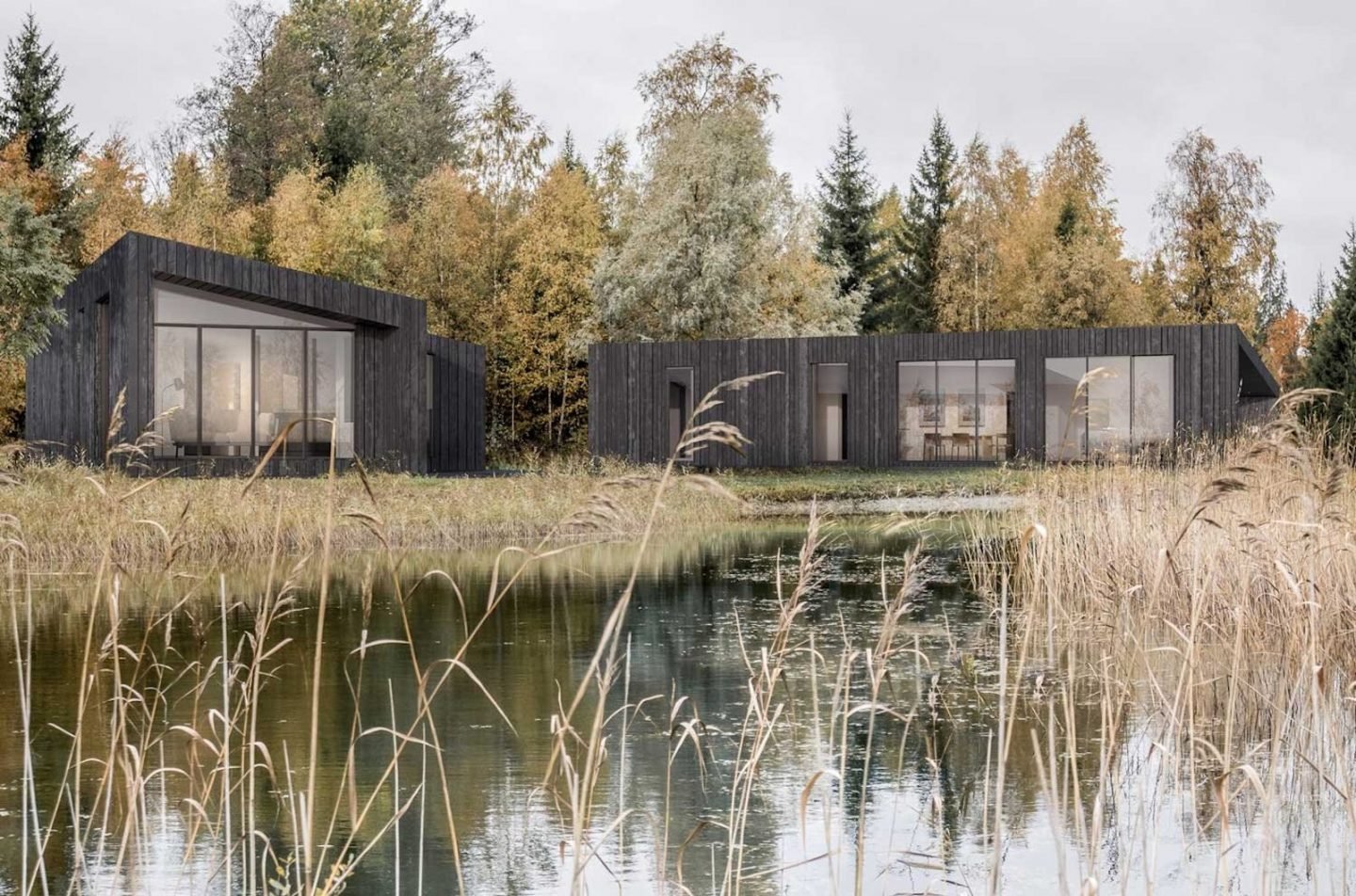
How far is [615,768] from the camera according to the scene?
5.43 metres

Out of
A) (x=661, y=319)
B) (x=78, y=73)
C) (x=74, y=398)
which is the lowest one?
(x=74, y=398)

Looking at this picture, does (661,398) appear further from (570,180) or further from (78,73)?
(78,73)

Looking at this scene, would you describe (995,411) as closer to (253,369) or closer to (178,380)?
(253,369)

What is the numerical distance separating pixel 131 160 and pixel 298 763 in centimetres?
3292

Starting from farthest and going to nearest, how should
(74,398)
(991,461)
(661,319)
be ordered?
1. (661,319)
2. (991,461)
3. (74,398)

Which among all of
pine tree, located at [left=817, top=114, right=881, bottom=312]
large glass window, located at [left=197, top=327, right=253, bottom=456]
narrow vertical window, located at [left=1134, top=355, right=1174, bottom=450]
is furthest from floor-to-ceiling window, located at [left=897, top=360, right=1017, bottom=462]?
Answer: pine tree, located at [left=817, top=114, right=881, bottom=312]

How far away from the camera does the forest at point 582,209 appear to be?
102ft

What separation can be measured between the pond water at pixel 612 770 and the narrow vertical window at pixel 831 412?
17778mm

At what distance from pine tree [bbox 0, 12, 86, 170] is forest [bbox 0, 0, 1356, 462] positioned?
53 millimetres

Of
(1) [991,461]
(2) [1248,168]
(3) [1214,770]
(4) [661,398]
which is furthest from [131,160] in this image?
(3) [1214,770]

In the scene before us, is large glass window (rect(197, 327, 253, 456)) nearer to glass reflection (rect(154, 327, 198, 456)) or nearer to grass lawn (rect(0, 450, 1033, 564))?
glass reflection (rect(154, 327, 198, 456))

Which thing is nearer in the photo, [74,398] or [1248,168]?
[74,398]

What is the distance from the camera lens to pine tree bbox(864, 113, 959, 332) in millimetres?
39875

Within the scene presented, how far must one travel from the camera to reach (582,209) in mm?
35094
